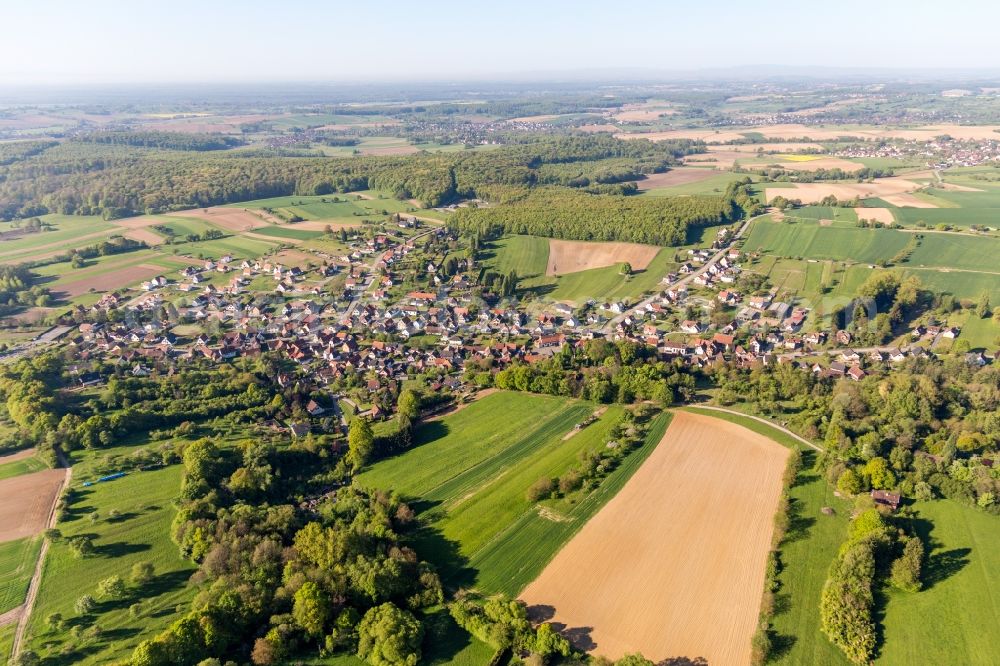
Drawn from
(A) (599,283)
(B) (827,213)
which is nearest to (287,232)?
(A) (599,283)

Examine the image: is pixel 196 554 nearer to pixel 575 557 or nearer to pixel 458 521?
pixel 458 521

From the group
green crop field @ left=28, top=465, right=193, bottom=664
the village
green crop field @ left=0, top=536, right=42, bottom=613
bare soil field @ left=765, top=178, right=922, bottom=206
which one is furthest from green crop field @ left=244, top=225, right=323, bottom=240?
bare soil field @ left=765, top=178, right=922, bottom=206

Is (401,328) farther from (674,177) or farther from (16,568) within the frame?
(674,177)

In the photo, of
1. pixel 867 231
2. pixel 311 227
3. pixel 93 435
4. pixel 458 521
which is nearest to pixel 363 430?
pixel 458 521

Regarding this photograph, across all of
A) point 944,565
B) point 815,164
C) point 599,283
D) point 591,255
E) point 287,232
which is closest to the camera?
point 944,565

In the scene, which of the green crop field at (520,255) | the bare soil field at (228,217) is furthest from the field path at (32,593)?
the bare soil field at (228,217)

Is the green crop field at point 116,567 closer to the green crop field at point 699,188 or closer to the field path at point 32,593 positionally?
the field path at point 32,593
